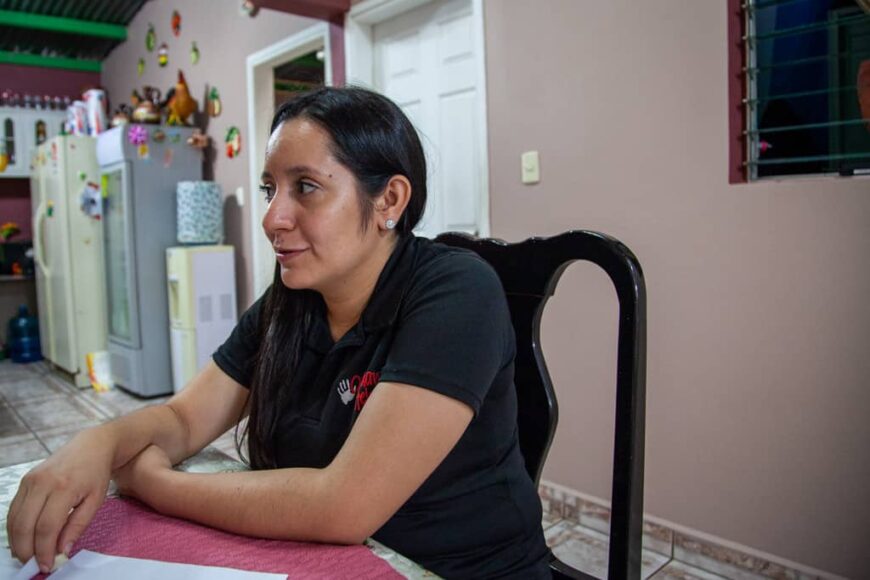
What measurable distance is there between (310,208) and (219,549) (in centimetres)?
45

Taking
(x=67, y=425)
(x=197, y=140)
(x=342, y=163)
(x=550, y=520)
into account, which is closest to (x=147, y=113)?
(x=197, y=140)

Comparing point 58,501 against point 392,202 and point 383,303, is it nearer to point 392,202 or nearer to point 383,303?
point 383,303

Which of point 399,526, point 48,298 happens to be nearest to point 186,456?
point 399,526

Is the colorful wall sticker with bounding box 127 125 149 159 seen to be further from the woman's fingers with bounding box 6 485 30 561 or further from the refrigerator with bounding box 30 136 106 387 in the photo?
the woman's fingers with bounding box 6 485 30 561

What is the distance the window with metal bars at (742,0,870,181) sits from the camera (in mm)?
1902

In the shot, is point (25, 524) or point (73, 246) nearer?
point (25, 524)

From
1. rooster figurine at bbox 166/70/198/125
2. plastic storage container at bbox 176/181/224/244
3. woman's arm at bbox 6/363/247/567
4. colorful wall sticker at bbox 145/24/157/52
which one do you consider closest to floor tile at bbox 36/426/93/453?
plastic storage container at bbox 176/181/224/244

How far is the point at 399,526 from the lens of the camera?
0.84 metres

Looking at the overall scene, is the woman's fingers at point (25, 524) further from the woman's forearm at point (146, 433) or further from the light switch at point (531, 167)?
the light switch at point (531, 167)

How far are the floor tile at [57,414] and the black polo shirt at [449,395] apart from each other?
3218 millimetres

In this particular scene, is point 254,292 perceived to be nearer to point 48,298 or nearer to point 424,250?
point 48,298

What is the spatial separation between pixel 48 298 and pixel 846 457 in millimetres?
5287

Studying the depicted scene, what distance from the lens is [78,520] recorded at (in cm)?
73

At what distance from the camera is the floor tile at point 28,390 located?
448 cm
